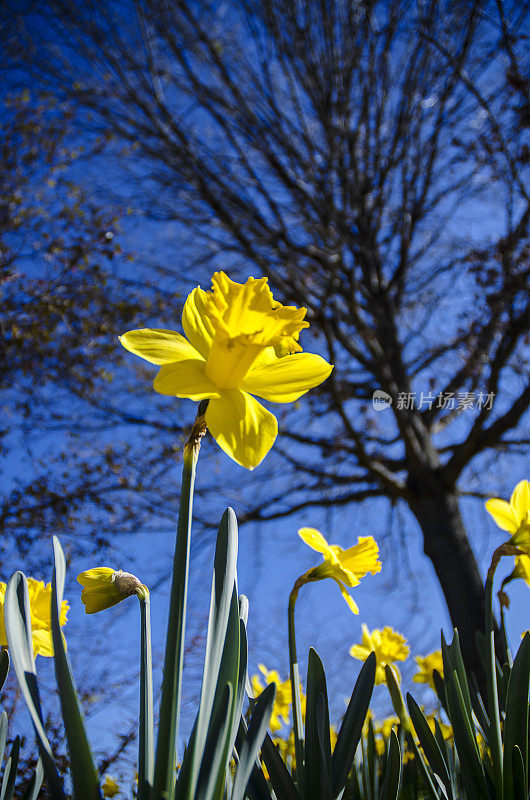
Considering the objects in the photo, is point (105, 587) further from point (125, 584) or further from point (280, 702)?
point (280, 702)

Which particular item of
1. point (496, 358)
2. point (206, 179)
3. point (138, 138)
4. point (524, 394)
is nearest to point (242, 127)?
point (206, 179)

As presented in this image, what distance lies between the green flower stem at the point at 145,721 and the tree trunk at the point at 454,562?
8.86ft

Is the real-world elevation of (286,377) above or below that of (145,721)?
above

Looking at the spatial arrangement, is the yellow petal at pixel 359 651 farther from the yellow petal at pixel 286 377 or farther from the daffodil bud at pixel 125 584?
the yellow petal at pixel 286 377

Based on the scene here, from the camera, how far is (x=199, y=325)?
0.75 metres

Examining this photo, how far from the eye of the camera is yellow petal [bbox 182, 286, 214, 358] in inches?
29.3

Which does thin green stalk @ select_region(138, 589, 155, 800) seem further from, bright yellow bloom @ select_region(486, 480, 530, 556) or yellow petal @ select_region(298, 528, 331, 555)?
bright yellow bloom @ select_region(486, 480, 530, 556)

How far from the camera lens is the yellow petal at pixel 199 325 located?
2.44 ft

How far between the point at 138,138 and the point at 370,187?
2.15 meters

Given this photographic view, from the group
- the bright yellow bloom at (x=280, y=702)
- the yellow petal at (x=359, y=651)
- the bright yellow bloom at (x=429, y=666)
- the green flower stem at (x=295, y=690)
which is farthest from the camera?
the bright yellow bloom at (x=280, y=702)

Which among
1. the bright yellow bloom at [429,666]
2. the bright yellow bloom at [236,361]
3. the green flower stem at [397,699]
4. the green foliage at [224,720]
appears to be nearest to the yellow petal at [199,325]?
the bright yellow bloom at [236,361]

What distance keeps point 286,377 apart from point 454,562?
3258mm

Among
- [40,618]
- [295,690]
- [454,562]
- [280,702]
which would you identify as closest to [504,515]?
[295,690]

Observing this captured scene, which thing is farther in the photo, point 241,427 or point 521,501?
point 521,501
